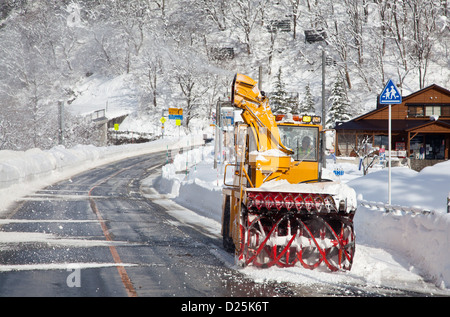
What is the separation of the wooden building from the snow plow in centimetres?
3976

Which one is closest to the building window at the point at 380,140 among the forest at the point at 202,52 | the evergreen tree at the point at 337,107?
the evergreen tree at the point at 337,107

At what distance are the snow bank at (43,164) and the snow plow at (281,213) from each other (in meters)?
11.2

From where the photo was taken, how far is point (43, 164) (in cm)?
2978

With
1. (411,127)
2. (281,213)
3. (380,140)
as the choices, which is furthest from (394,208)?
(380,140)

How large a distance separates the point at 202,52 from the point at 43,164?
197 feet

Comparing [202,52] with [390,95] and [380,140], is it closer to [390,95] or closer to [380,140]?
[380,140]

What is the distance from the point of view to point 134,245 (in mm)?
10914

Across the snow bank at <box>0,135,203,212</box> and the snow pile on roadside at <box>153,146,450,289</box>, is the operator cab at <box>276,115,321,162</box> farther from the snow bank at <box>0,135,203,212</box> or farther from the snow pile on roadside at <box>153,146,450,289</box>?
the snow bank at <box>0,135,203,212</box>

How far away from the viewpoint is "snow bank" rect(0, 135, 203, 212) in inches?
859

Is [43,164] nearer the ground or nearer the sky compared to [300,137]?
nearer the ground

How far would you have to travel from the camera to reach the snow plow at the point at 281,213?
330 inches

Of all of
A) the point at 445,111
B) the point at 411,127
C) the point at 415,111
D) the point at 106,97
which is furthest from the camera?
the point at 106,97
